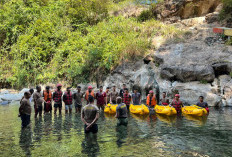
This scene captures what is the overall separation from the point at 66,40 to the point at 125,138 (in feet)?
60.7

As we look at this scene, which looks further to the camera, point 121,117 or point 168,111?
point 168,111

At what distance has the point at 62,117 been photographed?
10531 millimetres

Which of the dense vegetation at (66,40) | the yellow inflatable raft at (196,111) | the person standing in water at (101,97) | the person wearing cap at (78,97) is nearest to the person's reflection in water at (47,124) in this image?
the person wearing cap at (78,97)

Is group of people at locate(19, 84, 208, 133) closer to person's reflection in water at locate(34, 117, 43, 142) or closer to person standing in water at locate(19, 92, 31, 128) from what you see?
person standing in water at locate(19, 92, 31, 128)

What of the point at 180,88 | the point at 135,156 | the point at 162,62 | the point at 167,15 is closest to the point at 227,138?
the point at 135,156

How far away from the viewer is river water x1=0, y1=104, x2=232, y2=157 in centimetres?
566

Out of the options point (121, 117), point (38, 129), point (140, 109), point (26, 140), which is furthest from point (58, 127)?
point (140, 109)

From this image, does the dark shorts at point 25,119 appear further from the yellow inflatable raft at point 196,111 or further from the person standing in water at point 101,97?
the yellow inflatable raft at point 196,111

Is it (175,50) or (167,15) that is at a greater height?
(167,15)

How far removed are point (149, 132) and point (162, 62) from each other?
998 cm

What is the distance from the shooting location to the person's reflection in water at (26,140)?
5.89 m

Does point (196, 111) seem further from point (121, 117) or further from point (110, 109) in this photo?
point (121, 117)

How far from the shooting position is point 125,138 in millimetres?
6832

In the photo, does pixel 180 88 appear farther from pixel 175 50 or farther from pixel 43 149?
pixel 43 149
